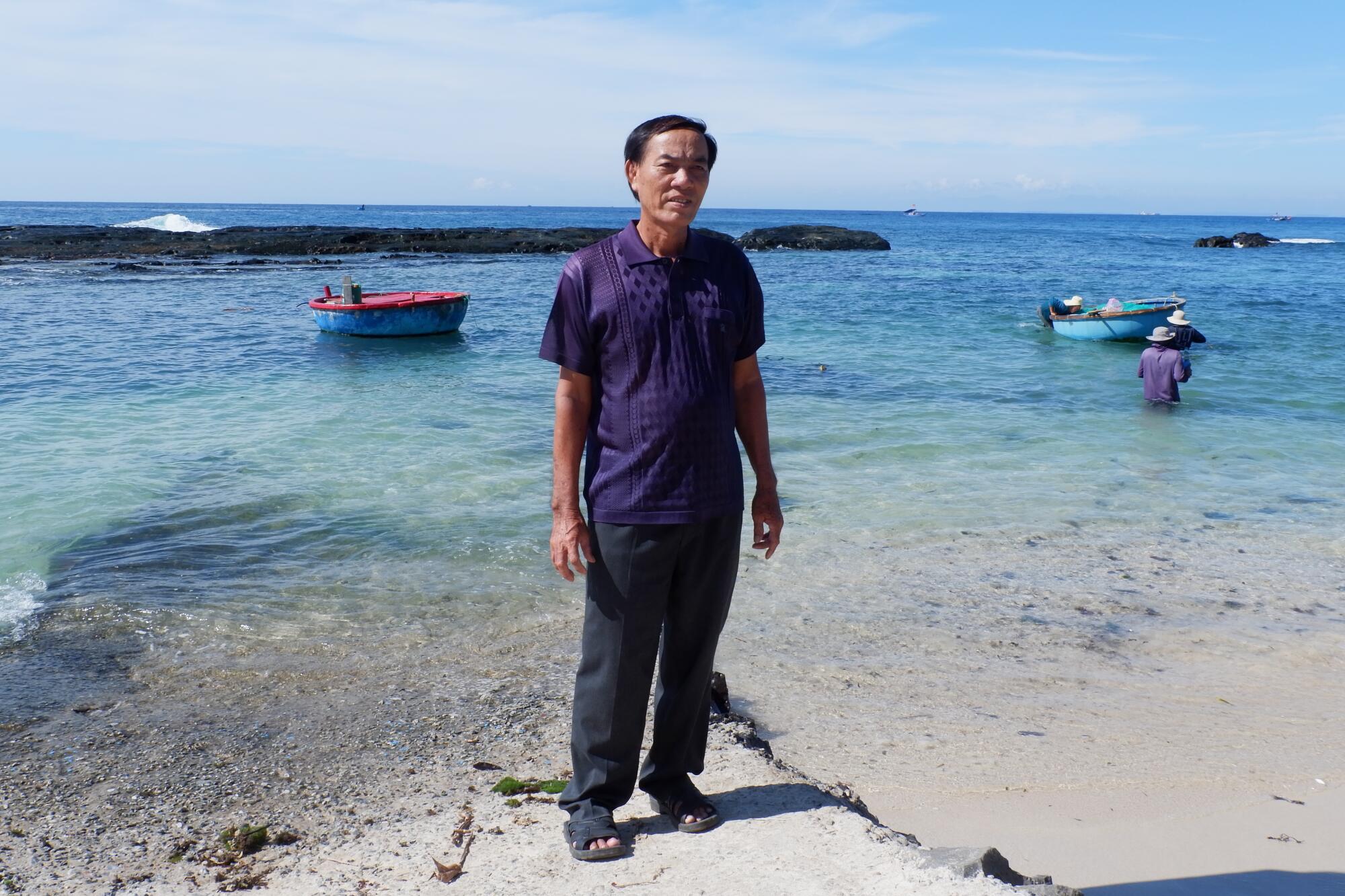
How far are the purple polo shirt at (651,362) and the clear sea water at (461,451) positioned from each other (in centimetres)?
331

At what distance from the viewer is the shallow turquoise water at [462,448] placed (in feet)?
21.0

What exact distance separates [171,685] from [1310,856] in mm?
4521

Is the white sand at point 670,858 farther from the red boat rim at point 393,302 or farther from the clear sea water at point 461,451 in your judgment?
Result: the red boat rim at point 393,302

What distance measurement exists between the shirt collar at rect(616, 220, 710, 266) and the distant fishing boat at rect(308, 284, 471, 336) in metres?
16.4

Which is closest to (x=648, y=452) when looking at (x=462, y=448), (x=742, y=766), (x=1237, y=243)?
(x=742, y=766)

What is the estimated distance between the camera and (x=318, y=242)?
149 ft

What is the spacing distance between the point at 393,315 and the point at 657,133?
55.1 feet

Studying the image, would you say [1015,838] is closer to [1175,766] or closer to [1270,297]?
[1175,766]

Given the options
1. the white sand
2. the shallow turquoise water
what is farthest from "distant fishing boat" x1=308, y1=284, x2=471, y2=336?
the white sand

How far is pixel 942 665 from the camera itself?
5035 mm

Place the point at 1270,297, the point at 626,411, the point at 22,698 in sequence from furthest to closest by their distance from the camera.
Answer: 1. the point at 1270,297
2. the point at 22,698
3. the point at 626,411

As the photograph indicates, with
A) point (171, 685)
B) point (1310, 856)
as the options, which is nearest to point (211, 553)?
point (171, 685)

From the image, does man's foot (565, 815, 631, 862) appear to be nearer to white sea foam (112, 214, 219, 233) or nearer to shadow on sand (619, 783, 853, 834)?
shadow on sand (619, 783, 853, 834)

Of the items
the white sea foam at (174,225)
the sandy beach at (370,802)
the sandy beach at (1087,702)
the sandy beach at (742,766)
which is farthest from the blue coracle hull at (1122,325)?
the white sea foam at (174,225)
